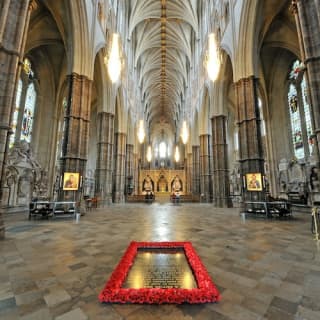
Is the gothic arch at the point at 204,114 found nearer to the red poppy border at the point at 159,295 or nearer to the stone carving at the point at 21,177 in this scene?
the stone carving at the point at 21,177

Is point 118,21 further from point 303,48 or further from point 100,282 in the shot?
point 100,282

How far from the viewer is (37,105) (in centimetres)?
1698

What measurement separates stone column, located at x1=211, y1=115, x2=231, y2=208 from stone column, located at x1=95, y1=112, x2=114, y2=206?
897 cm

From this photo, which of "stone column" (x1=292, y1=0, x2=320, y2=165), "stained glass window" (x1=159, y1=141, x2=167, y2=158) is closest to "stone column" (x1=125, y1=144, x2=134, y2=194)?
"stone column" (x1=292, y1=0, x2=320, y2=165)

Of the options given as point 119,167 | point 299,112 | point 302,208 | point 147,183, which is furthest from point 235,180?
point 147,183

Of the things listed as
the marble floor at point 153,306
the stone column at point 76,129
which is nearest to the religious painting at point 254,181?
the marble floor at point 153,306

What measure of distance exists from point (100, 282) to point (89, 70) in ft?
38.1

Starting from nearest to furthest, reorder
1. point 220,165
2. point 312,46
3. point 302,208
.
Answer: point 312,46 < point 302,208 < point 220,165

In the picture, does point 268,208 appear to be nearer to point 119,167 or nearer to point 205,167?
point 205,167

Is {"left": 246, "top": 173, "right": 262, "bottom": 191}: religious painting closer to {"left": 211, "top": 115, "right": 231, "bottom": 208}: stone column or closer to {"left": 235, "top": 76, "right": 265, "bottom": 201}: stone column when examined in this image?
{"left": 235, "top": 76, "right": 265, "bottom": 201}: stone column

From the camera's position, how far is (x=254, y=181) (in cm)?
962

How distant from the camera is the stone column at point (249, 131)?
9789 millimetres

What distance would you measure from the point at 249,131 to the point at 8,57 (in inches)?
426

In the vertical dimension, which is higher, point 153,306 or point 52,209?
point 52,209
